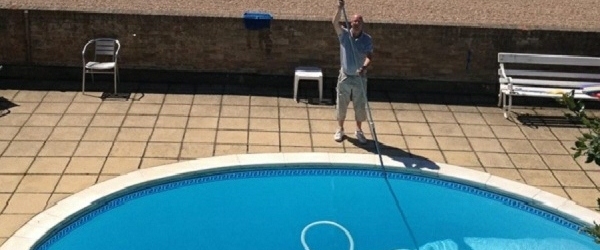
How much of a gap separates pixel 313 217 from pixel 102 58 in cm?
487

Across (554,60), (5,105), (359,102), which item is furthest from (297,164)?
(554,60)

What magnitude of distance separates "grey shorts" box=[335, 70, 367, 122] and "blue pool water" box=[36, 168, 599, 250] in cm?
85

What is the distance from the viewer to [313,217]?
7.93 meters

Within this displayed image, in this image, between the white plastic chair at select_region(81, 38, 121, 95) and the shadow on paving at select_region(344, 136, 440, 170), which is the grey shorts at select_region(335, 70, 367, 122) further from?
the white plastic chair at select_region(81, 38, 121, 95)

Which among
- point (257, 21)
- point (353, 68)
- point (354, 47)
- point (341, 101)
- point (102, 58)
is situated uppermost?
point (354, 47)

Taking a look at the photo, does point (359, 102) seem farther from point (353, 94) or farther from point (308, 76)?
point (308, 76)

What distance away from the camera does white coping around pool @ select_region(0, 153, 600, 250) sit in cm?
736

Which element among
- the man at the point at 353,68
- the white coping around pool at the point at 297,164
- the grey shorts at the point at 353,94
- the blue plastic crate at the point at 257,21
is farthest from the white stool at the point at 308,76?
the white coping around pool at the point at 297,164

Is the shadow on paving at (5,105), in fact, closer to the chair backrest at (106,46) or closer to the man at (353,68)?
the chair backrest at (106,46)

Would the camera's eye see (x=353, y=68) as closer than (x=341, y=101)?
Yes

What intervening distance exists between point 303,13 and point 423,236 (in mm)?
6875

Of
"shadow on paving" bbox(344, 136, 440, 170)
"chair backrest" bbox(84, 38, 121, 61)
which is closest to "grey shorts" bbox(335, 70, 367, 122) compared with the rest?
"shadow on paving" bbox(344, 136, 440, 170)

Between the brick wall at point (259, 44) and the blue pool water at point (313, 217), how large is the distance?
2.83 meters

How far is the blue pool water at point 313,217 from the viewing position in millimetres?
7406
